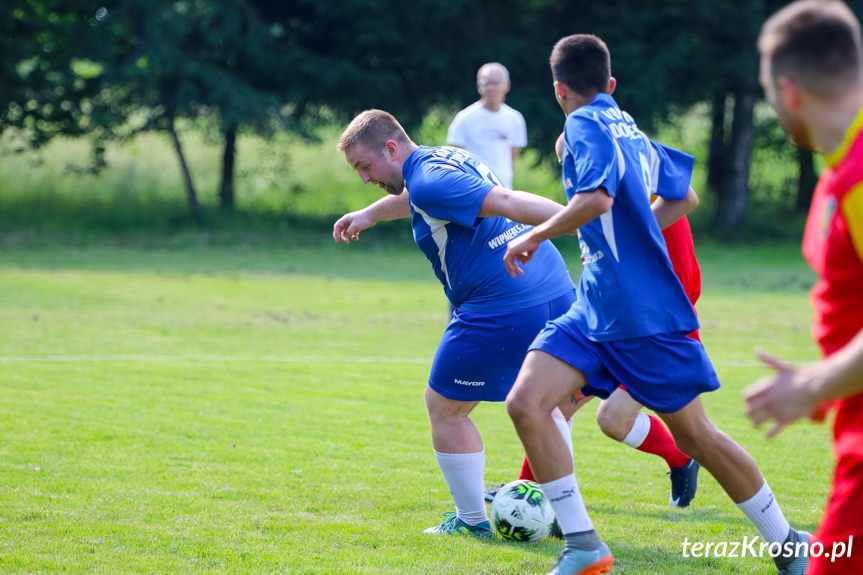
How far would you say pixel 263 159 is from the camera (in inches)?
989

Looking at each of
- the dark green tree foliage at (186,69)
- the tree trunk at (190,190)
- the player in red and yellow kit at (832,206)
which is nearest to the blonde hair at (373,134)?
the player in red and yellow kit at (832,206)

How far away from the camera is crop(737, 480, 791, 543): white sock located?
157 inches

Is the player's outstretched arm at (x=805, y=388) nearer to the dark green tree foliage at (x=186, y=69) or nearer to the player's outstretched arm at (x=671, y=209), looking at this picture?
the player's outstretched arm at (x=671, y=209)

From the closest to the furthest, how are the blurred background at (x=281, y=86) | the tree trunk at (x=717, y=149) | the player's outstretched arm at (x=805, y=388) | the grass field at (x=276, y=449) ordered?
the player's outstretched arm at (x=805, y=388) < the grass field at (x=276, y=449) < the blurred background at (x=281, y=86) < the tree trunk at (x=717, y=149)

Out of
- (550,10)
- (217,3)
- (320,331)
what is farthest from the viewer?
(550,10)

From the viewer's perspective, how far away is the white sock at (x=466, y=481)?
4.84 meters

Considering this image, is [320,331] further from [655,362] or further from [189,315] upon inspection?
[655,362]

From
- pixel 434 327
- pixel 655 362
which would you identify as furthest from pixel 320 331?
pixel 655 362

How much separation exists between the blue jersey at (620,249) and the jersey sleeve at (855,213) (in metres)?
1.40

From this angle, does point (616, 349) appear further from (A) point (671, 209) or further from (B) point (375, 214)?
(B) point (375, 214)

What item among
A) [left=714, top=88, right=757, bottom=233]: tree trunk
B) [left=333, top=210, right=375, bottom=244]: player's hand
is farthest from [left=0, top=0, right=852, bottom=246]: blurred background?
[left=333, top=210, right=375, bottom=244]: player's hand

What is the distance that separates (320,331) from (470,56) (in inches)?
546

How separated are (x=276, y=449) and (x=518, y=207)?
2853mm

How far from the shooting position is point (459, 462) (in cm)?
483
